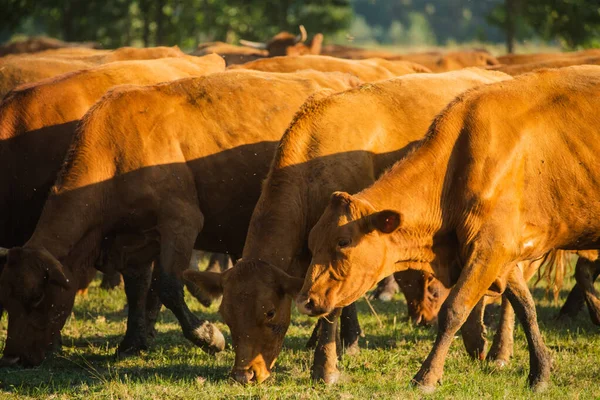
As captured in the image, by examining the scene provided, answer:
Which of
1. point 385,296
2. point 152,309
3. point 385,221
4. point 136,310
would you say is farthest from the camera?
point 385,296

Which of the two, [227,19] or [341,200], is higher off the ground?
[341,200]

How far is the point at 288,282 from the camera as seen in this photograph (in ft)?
25.1

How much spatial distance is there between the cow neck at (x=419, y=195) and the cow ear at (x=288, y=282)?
0.74 meters

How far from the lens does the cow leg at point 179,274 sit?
8.96 meters

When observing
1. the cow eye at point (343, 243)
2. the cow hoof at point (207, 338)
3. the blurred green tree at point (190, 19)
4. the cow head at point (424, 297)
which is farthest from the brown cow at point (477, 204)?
the blurred green tree at point (190, 19)

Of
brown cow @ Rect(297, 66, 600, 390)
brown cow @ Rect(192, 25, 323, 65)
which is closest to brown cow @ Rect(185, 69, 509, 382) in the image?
brown cow @ Rect(297, 66, 600, 390)

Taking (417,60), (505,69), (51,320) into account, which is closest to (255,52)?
(417,60)

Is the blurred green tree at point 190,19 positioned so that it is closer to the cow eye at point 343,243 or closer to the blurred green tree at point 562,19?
the blurred green tree at point 562,19

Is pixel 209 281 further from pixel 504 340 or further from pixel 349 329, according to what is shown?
pixel 504 340

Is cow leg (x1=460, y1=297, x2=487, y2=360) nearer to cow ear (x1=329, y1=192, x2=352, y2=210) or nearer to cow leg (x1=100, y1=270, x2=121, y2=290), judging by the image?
cow ear (x1=329, y1=192, x2=352, y2=210)

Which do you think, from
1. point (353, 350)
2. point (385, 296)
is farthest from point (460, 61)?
point (353, 350)

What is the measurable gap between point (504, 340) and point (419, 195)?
6.76 ft

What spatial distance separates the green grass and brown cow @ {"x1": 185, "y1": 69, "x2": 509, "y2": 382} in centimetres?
35

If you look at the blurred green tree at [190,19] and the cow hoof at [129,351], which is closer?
the cow hoof at [129,351]
